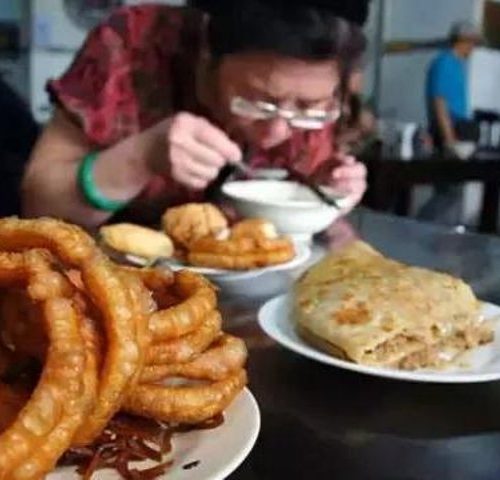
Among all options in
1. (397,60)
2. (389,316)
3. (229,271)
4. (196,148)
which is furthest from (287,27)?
(397,60)

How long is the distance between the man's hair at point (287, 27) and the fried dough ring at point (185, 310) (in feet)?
2.58

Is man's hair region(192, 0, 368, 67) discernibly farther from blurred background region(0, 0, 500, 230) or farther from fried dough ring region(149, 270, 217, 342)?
blurred background region(0, 0, 500, 230)

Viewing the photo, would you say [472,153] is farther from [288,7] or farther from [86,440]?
[86,440]

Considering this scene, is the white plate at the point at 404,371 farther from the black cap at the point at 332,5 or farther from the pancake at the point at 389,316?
the black cap at the point at 332,5

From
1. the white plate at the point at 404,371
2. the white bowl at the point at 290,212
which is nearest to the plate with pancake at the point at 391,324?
the white plate at the point at 404,371

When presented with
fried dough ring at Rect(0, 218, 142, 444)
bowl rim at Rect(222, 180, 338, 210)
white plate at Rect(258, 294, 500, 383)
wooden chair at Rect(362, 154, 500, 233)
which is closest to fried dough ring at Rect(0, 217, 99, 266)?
fried dough ring at Rect(0, 218, 142, 444)

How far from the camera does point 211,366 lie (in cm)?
54

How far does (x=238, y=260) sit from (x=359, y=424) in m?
0.37

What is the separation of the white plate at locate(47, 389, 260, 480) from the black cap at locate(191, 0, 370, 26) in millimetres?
849

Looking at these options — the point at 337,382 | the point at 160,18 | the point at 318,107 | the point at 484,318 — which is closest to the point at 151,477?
the point at 337,382

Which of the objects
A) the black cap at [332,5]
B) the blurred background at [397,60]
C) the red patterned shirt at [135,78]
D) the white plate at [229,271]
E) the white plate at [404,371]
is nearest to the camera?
the white plate at [404,371]

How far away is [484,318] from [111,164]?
0.66 m

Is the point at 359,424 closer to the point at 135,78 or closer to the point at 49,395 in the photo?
the point at 49,395

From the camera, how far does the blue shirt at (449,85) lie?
14.5 feet
